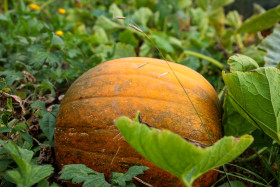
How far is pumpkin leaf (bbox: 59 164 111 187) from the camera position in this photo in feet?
3.82

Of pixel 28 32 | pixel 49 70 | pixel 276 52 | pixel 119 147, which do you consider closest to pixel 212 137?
pixel 119 147

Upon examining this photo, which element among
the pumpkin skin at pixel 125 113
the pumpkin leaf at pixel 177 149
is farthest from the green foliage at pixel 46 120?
the pumpkin leaf at pixel 177 149

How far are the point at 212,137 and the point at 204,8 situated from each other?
240cm

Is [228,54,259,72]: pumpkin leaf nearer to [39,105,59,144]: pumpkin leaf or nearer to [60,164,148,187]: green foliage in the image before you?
[60,164,148,187]: green foliage

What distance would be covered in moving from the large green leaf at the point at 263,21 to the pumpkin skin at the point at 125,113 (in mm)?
1275

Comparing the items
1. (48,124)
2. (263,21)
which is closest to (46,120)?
(48,124)

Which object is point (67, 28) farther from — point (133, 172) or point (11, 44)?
point (133, 172)

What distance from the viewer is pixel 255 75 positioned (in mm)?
1354

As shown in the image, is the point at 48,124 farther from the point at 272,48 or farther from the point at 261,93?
the point at 272,48

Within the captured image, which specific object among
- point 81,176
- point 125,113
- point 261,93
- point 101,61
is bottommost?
point 101,61

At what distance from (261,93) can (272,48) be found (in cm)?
91

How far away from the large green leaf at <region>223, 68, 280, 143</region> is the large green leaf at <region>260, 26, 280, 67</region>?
72cm

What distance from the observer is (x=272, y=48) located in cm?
212

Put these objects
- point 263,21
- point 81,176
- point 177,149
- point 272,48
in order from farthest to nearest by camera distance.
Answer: point 263,21 < point 272,48 < point 81,176 < point 177,149
